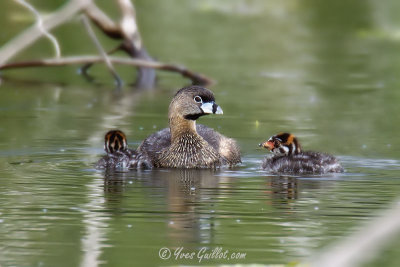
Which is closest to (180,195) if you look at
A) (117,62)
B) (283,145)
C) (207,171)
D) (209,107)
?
(207,171)

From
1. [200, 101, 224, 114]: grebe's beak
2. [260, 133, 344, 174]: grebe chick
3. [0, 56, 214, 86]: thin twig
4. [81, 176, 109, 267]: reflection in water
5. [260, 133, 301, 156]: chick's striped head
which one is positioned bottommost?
[81, 176, 109, 267]: reflection in water

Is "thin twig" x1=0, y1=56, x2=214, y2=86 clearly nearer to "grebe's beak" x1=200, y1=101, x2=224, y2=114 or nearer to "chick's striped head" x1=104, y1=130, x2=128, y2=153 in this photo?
"grebe's beak" x1=200, y1=101, x2=224, y2=114

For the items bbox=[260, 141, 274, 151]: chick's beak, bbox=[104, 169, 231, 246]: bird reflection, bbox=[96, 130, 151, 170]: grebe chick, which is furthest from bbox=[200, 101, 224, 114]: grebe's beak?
bbox=[96, 130, 151, 170]: grebe chick

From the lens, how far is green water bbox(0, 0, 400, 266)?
758 cm

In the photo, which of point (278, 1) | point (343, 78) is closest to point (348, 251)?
point (343, 78)

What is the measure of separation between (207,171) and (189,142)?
0.63 metres

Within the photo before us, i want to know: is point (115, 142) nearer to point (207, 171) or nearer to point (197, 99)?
point (207, 171)

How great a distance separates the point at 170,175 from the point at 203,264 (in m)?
4.75

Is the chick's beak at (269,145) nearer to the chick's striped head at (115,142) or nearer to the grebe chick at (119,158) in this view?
the grebe chick at (119,158)

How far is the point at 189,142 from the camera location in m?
12.3

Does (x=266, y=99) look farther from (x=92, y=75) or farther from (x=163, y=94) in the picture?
(x=92, y=75)

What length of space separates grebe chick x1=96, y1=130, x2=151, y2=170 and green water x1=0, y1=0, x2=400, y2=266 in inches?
9.7

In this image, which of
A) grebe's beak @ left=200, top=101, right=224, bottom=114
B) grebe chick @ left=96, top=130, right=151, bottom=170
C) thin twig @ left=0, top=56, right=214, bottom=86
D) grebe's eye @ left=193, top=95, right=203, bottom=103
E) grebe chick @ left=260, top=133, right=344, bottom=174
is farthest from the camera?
thin twig @ left=0, top=56, right=214, bottom=86

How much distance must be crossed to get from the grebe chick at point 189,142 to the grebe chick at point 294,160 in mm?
605
